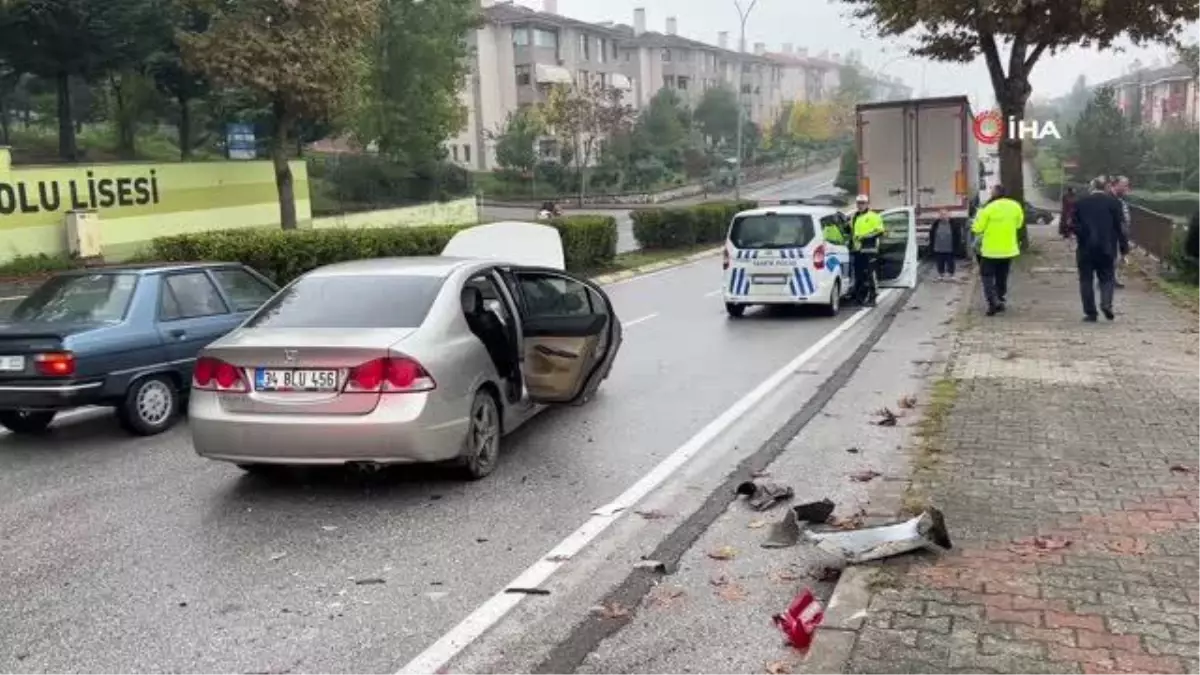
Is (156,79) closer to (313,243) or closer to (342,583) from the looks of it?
(313,243)

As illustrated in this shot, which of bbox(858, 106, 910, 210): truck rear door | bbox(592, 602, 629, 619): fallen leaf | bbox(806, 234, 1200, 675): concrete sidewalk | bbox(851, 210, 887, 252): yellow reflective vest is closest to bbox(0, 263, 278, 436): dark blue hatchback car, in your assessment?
bbox(592, 602, 629, 619): fallen leaf

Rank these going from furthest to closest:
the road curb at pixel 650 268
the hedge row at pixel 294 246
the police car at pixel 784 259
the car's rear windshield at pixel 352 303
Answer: the road curb at pixel 650 268 < the hedge row at pixel 294 246 < the police car at pixel 784 259 < the car's rear windshield at pixel 352 303

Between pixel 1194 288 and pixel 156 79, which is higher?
pixel 156 79

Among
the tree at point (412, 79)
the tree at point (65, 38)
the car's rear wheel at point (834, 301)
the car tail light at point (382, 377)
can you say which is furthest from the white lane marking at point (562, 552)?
the tree at point (412, 79)

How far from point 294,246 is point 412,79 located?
31.1 metres

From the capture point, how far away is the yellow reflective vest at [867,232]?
16.8 meters

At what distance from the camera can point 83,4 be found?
3147 centimetres

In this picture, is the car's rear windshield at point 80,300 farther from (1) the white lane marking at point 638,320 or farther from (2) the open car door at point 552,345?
(1) the white lane marking at point 638,320

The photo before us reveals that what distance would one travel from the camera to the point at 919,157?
2469 cm

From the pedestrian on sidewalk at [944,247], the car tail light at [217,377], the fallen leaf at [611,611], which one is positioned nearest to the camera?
the fallen leaf at [611,611]

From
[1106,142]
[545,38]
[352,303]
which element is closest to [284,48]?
[352,303]

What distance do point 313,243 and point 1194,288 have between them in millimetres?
13804

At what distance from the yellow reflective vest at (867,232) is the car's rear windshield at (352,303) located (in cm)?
1085

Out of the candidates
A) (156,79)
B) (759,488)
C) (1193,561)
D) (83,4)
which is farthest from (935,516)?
(156,79)
